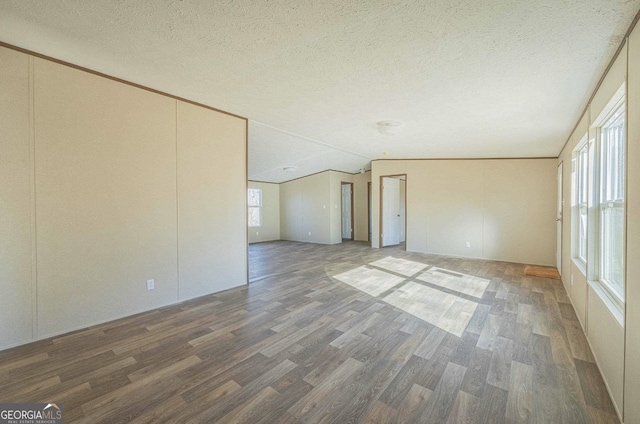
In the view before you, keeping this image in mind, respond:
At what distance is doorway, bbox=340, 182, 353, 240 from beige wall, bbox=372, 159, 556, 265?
2498 millimetres

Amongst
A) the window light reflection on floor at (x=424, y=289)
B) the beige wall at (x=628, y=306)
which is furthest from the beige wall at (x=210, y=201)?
the beige wall at (x=628, y=306)

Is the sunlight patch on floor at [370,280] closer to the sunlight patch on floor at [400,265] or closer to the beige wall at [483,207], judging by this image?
the sunlight patch on floor at [400,265]

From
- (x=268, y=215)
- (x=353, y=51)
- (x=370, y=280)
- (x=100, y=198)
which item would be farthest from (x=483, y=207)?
(x=100, y=198)

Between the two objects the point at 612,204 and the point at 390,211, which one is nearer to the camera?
the point at 612,204

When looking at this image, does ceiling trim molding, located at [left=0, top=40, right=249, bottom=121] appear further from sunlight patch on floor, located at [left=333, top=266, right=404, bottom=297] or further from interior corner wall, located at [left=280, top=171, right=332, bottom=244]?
interior corner wall, located at [left=280, top=171, right=332, bottom=244]

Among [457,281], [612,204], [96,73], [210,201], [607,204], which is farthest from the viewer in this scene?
[457,281]

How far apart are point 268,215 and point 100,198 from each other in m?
6.90

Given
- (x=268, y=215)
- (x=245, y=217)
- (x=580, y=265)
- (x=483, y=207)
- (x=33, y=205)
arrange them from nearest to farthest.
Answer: (x=33, y=205) < (x=580, y=265) < (x=245, y=217) < (x=483, y=207) < (x=268, y=215)

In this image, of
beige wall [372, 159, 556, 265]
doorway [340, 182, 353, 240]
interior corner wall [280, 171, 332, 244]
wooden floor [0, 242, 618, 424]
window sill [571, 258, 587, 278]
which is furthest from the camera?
doorway [340, 182, 353, 240]

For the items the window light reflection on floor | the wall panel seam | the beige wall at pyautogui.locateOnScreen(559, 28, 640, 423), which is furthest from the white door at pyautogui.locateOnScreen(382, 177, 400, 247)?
the wall panel seam

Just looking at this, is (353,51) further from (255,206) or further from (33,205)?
(255,206)

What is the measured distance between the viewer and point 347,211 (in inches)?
380

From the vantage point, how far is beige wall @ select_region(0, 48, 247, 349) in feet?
7.48

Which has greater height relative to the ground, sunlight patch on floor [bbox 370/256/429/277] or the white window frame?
the white window frame
